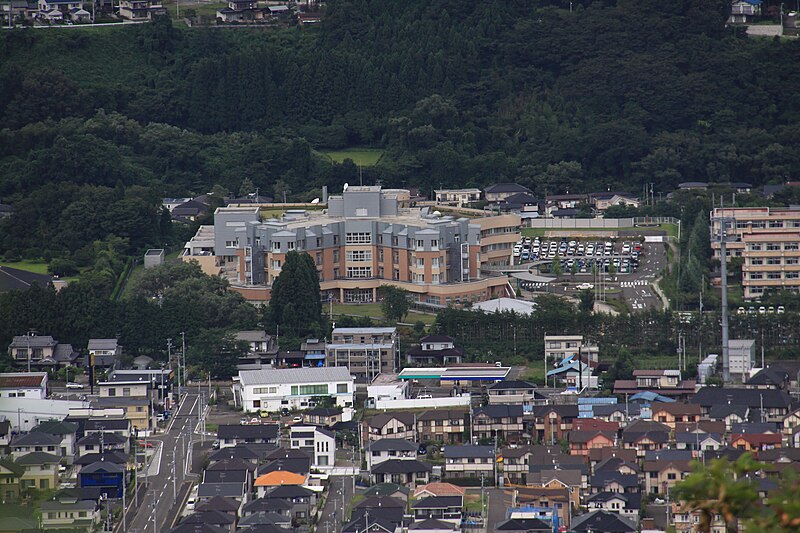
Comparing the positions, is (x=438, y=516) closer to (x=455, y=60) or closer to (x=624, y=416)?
(x=624, y=416)

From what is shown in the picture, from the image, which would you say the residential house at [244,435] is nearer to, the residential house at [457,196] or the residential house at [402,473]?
the residential house at [402,473]

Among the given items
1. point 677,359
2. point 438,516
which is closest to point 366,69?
point 677,359

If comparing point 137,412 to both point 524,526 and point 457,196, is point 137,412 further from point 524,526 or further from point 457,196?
point 457,196

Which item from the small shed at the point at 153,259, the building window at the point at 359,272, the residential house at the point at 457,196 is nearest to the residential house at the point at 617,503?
the building window at the point at 359,272

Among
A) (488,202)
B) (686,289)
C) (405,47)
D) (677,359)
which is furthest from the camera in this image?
(405,47)

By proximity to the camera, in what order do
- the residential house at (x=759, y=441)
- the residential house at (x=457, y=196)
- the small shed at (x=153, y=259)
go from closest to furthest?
the residential house at (x=759, y=441) → the small shed at (x=153, y=259) → the residential house at (x=457, y=196)

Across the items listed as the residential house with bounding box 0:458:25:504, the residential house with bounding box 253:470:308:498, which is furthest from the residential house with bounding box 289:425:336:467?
the residential house with bounding box 0:458:25:504
